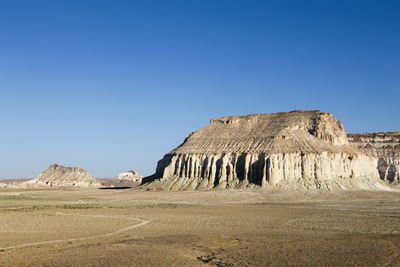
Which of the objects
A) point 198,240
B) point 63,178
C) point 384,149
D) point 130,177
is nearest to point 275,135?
point 384,149

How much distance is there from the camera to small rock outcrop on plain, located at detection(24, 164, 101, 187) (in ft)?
397

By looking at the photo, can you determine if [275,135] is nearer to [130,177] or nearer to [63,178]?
[63,178]

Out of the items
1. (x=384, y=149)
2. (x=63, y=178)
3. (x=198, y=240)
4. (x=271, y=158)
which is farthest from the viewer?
(x=63, y=178)

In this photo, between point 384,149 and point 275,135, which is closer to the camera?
point 275,135

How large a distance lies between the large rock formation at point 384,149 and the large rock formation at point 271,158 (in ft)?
44.5

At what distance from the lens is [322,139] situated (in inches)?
2894

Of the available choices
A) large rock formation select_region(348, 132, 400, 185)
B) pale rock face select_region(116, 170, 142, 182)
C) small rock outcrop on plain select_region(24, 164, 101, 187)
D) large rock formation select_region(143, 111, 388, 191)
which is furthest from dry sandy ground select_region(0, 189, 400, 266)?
pale rock face select_region(116, 170, 142, 182)

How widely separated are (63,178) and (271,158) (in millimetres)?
82138

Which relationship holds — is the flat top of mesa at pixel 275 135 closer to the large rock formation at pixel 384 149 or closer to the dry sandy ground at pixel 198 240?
the large rock formation at pixel 384 149

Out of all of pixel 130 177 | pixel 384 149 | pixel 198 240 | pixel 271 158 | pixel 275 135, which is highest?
pixel 275 135

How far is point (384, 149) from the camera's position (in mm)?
90500

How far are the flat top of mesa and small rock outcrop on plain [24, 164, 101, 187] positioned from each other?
52.3m

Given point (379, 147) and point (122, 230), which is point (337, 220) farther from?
point (379, 147)

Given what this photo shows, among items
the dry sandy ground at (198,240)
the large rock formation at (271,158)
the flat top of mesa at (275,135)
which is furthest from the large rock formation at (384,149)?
the dry sandy ground at (198,240)
